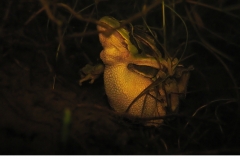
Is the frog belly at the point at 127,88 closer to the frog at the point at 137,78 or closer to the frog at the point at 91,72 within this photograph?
the frog at the point at 137,78

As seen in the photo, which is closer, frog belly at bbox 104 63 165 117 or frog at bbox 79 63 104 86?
frog belly at bbox 104 63 165 117

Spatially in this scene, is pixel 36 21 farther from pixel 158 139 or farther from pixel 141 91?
pixel 158 139

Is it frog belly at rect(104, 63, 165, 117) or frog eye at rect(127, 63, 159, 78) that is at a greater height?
frog eye at rect(127, 63, 159, 78)

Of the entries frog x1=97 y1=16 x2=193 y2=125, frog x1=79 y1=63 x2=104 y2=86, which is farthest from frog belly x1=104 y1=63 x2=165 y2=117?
frog x1=79 y1=63 x2=104 y2=86

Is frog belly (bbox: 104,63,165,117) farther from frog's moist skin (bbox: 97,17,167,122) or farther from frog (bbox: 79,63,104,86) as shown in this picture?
frog (bbox: 79,63,104,86)

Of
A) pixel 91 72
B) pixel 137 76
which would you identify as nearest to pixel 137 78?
pixel 137 76

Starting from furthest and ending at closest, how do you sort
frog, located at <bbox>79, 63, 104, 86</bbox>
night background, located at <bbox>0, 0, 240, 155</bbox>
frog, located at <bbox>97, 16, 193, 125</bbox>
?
frog, located at <bbox>79, 63, 104, 86</bbox>, frog, located at <bbox>97, 16, 193, 125</bbox>, night background, located at <bbox>0, 0, 240, 155</bbox>

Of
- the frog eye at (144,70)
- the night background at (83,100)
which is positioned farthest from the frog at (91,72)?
the frog eye at (144,70)
